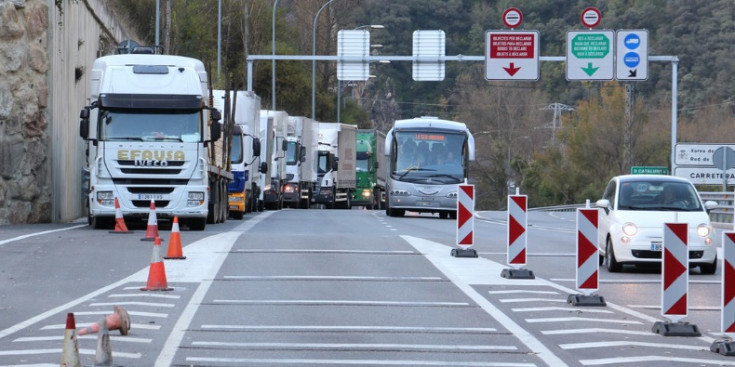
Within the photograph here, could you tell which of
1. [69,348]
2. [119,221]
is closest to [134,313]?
[69,348]

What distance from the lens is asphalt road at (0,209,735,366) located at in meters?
10.6

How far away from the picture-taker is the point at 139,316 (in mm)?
12625

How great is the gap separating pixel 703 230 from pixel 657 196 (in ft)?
3.44

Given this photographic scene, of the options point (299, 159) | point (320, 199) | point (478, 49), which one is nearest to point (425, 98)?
point (478, 49)

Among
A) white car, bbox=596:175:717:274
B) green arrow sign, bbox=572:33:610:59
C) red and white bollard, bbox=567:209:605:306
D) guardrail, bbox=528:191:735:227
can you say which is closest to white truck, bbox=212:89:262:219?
green arrow sign, bbox=572:33:610:59

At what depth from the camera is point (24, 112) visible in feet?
101

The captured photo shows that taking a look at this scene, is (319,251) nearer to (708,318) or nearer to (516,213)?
(516,213)

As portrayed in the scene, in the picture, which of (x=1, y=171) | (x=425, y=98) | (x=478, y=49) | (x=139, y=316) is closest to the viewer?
(x=139, y=316)

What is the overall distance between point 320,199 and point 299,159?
8035 millimetres

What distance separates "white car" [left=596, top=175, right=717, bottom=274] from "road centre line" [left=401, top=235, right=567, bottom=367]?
1.73 m

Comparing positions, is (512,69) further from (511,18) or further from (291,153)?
(291,153)

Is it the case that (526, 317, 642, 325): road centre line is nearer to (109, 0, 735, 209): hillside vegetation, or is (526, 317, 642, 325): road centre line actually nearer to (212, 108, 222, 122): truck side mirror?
(212, 108, 222, 122): truck side mirror

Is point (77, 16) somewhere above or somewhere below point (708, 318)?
above

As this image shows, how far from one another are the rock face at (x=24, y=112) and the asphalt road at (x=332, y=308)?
7.57 meters
